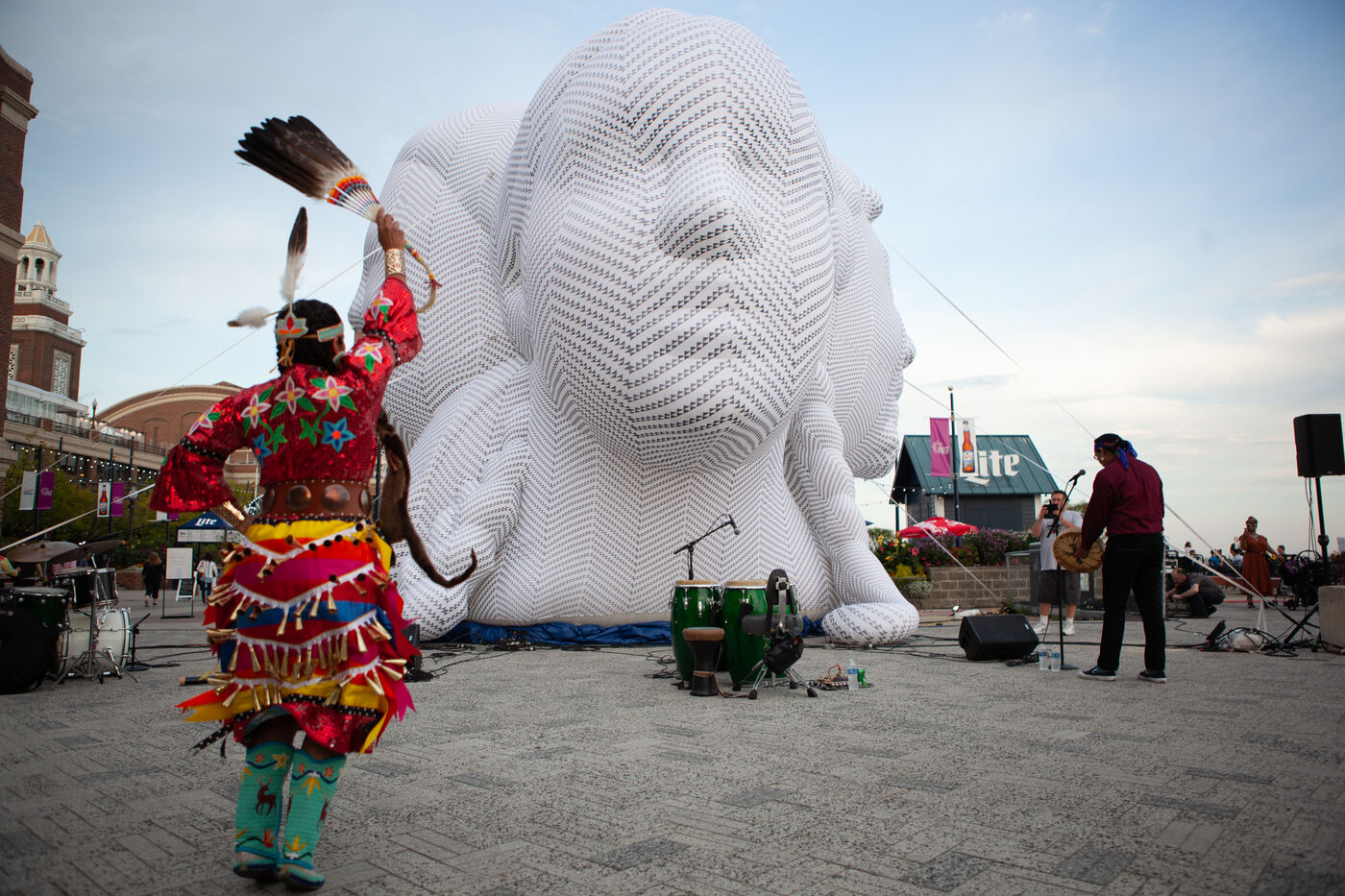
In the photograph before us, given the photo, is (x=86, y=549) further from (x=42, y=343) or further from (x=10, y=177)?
(x=42, y=343)

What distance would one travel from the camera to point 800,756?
11.4 feet

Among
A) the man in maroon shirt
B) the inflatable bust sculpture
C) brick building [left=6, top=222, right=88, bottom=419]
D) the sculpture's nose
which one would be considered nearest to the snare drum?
the inflatable bust sculpture

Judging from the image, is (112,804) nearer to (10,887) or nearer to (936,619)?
(10,887)

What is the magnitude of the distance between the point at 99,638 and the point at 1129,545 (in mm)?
7027

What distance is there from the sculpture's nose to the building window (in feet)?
181

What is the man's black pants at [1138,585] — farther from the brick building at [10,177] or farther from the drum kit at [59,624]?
the brick building at [10,177]

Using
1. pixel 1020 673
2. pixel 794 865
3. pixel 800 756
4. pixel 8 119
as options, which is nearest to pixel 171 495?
pixel 794 865

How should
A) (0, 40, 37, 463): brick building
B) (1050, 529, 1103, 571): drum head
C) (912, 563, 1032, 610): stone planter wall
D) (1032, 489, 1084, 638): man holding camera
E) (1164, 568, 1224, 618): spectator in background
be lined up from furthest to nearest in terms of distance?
(0, 40, 37, 463): brick building → (912, 563, 1032, 610): stone planter wall → (1164, 568, 1224, 618): spectator in background → (1032, 489, 1084, 638): man holding camera → (1050, 529, 1103, 571): drum head

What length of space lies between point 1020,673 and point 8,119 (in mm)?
28606

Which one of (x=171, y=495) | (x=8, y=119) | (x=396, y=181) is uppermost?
(x=8, y=119)

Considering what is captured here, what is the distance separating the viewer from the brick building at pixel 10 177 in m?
23.1

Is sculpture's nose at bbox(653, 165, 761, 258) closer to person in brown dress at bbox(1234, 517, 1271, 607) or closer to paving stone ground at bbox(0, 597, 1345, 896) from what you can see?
paving stone ground at bbox(0, 597, 1345, 896)

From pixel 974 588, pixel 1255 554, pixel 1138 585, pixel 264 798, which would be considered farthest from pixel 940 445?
pixel 264 798

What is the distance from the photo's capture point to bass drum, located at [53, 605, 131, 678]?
5.97 meters
